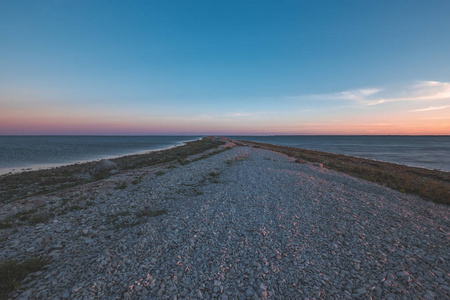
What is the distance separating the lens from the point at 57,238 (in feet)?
27.5

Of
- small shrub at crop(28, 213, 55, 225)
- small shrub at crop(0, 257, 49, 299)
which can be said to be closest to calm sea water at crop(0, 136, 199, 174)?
small shrub at crop(28, 213, 55, 225)

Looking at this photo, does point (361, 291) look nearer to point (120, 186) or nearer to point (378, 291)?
point (378, 291)

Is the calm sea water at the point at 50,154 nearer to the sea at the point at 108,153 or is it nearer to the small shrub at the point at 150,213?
the sea at the point at 108,153

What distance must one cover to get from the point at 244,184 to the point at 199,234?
28.1 feet

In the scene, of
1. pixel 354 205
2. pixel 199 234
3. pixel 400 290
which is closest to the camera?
pixel 400 290

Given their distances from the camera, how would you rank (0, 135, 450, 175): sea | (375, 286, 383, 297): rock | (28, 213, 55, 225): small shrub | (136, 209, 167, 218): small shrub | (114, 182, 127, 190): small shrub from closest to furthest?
(375, 286, 383, 297): rock < (28, 213, 55, 225): small shrub < (136, 209, 167, 218): small shrub < (114, 182, 127, 190): small shrub < (0, 135, 450, 175): sea

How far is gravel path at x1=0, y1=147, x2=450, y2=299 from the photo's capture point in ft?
18.4

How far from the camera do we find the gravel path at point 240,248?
5617 mm

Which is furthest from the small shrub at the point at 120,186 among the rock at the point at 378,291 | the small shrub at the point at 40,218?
the rock at the point at 378,291

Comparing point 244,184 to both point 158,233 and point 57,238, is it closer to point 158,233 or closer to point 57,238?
point 158,233

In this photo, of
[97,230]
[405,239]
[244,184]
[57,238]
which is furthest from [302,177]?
[57,238]

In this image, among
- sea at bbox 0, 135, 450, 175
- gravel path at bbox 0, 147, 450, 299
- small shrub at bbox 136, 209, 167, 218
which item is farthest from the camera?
sea at bbox 0, 135, 450, 175

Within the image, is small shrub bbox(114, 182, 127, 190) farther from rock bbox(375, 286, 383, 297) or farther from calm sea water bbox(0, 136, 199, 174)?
calm sea water bbox(0, 136, 199, 174)

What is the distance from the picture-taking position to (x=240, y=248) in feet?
24.4
